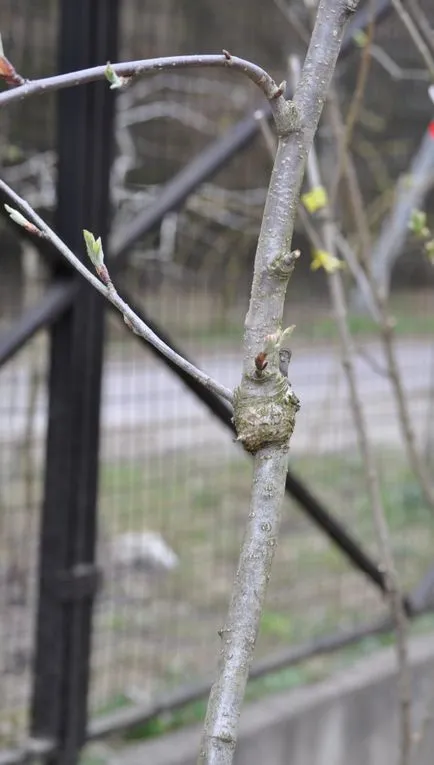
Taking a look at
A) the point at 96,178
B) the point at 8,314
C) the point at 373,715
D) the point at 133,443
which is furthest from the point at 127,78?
the point at 373,715

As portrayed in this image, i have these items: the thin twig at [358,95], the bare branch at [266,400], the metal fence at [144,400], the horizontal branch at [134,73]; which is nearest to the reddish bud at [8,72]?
the horizontal branch at [134,73]

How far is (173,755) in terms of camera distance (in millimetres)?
2549

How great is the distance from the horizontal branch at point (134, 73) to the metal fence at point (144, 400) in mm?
1221

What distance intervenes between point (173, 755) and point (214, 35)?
6.77 ft

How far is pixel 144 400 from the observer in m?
3.00

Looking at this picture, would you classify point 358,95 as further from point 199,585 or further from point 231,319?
point 199,585

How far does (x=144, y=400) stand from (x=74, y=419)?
2.45 ft

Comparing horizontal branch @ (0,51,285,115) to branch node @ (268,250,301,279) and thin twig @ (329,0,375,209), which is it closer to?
branch node @ (268,250,301,279)

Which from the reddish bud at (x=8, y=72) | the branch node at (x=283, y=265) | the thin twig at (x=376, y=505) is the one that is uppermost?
the thin twig at (x=376, y=505)

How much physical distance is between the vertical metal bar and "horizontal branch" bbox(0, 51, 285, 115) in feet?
4.31

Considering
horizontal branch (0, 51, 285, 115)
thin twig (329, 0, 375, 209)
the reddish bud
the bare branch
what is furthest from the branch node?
thin twig (329, 0, 375, 209)

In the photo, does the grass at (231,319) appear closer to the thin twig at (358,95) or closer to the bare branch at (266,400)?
the thin twig at (358,95)

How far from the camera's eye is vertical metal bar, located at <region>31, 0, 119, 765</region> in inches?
85.4

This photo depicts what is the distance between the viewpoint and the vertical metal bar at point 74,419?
2.17m
